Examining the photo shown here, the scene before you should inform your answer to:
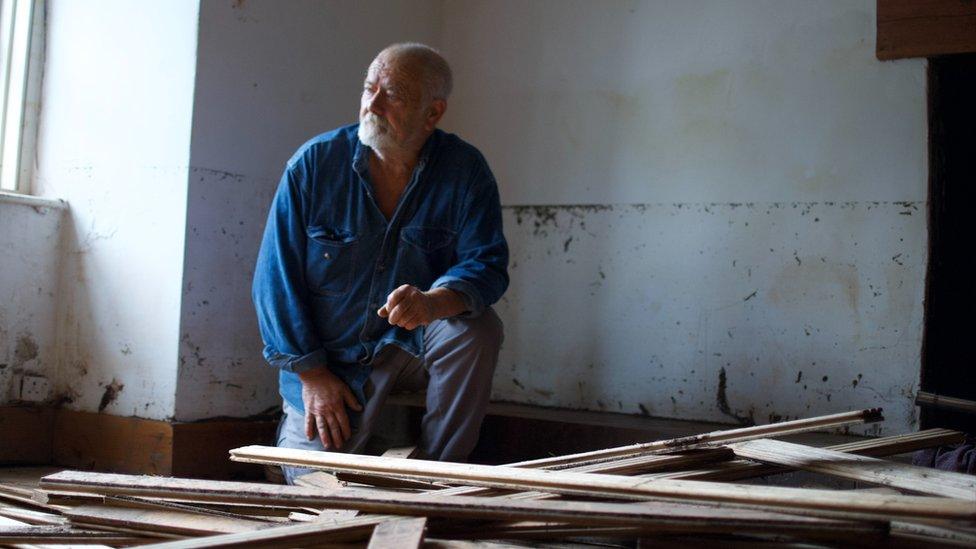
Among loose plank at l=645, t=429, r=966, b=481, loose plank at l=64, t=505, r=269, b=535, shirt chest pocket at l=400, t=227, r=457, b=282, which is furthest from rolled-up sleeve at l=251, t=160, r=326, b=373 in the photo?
loose plank at l=645, t=429, r=966, b=481

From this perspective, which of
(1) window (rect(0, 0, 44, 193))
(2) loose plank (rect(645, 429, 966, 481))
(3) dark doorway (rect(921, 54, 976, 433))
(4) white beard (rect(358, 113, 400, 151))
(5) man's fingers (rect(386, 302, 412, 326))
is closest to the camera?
(2) loose plank (rect(645, 429, 966, 481))

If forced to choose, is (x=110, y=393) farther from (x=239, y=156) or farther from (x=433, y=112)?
(x=433, y=112)

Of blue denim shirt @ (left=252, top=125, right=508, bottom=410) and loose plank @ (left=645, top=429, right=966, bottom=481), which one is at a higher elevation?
blue denim shirt @ (left=252, top=125, right=508, bottom=410)

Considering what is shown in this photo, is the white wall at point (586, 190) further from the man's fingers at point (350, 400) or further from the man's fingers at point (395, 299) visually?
the man's fingers at point (395, 299)

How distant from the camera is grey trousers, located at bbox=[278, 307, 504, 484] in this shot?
113 inches

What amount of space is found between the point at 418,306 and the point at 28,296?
1.44 metres

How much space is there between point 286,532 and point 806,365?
2207 millimetres

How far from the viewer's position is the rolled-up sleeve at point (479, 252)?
9.27ft

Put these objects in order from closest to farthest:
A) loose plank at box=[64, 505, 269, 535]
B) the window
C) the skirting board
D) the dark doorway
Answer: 1. loose plank at box=[64, 505, 269, 535]
2. the skirting board
3. the dark doorway
4. the window

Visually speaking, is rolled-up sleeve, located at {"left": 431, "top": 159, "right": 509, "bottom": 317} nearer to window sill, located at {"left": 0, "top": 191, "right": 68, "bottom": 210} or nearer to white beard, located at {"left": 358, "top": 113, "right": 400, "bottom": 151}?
white beard, located at {"left": 358, "top": 113, "right": 400, "bottom": 151}

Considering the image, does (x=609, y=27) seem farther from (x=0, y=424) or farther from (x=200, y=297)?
(x=0, y=424)

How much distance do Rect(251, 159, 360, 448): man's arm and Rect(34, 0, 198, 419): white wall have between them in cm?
35

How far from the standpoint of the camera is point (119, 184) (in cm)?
316

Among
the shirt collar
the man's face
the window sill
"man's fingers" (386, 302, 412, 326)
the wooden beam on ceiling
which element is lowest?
"man's fingers" (386, 302, 412, 326)
